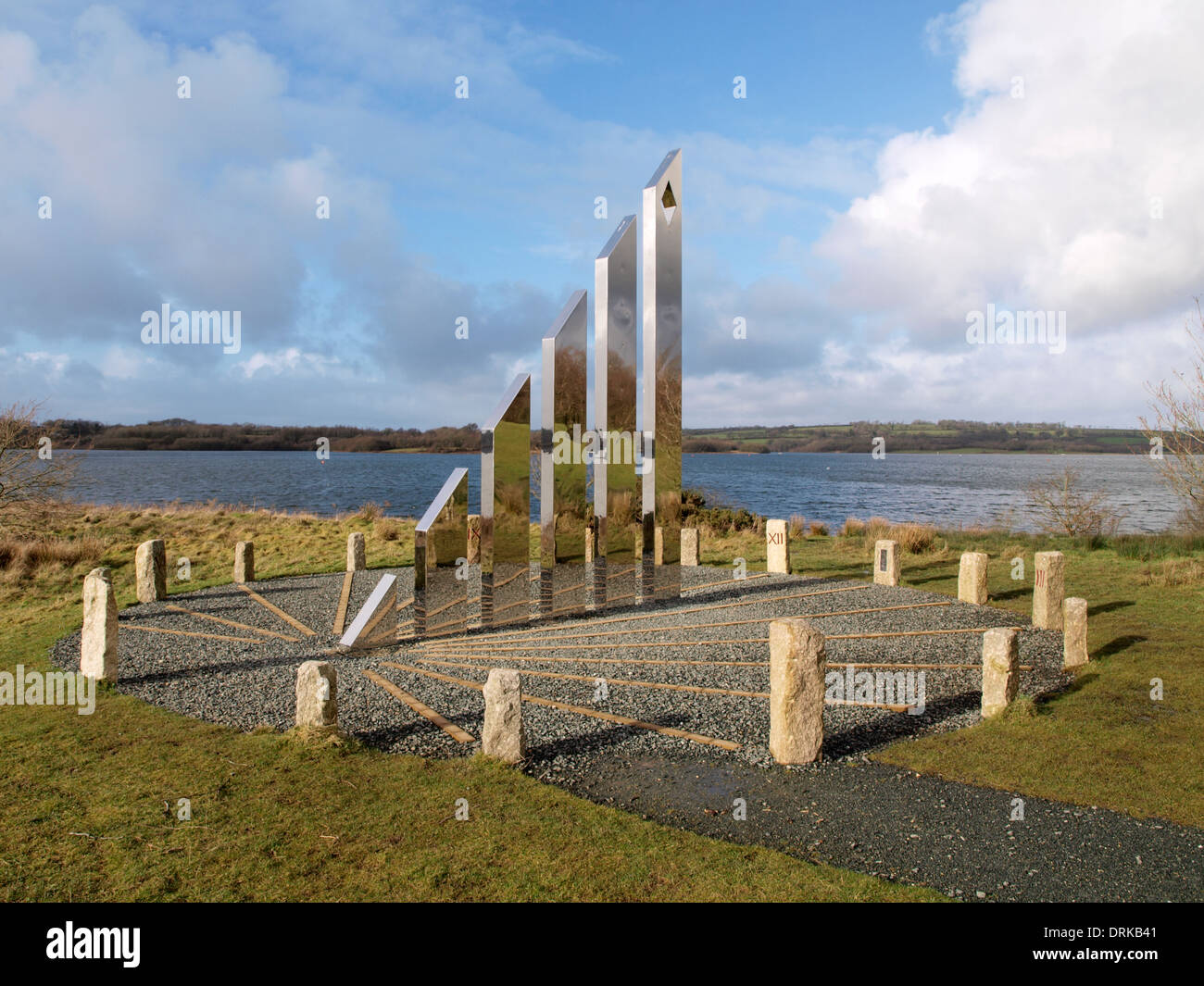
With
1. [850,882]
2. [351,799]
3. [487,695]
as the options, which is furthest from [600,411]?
[850,882]

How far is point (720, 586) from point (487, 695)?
8.23m

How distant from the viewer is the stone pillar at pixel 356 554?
609 inches

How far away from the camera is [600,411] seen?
11.1 metres

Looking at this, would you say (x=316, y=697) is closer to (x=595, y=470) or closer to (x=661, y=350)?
(x=595, y=470)

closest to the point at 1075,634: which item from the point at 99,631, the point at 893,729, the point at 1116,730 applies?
the point at 1116,730

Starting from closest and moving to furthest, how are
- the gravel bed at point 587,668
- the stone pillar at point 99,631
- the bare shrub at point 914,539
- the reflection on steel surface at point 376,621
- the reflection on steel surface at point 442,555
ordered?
the gravel bed at point 587,668
the stone pillar at point 99,631
the reflection on steel surface at point 376,621
the reflection on steel surface at point 442,555
the bare shrub at point 914,539

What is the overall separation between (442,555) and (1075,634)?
24.9 feet

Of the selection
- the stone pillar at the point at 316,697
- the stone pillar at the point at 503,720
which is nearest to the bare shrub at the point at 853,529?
the stone pillar at the point at 503,720

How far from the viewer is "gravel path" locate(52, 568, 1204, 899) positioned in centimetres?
496

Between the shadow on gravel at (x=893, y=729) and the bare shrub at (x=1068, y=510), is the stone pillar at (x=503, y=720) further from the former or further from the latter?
the bare shrub at (x=1068, y=510)

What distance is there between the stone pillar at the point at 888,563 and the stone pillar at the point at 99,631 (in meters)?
11.7

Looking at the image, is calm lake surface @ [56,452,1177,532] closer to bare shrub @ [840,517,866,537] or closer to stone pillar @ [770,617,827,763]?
bare shrub @ [840,517,866,537]

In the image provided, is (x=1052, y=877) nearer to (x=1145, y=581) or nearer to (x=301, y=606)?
(x=301, y=606)
